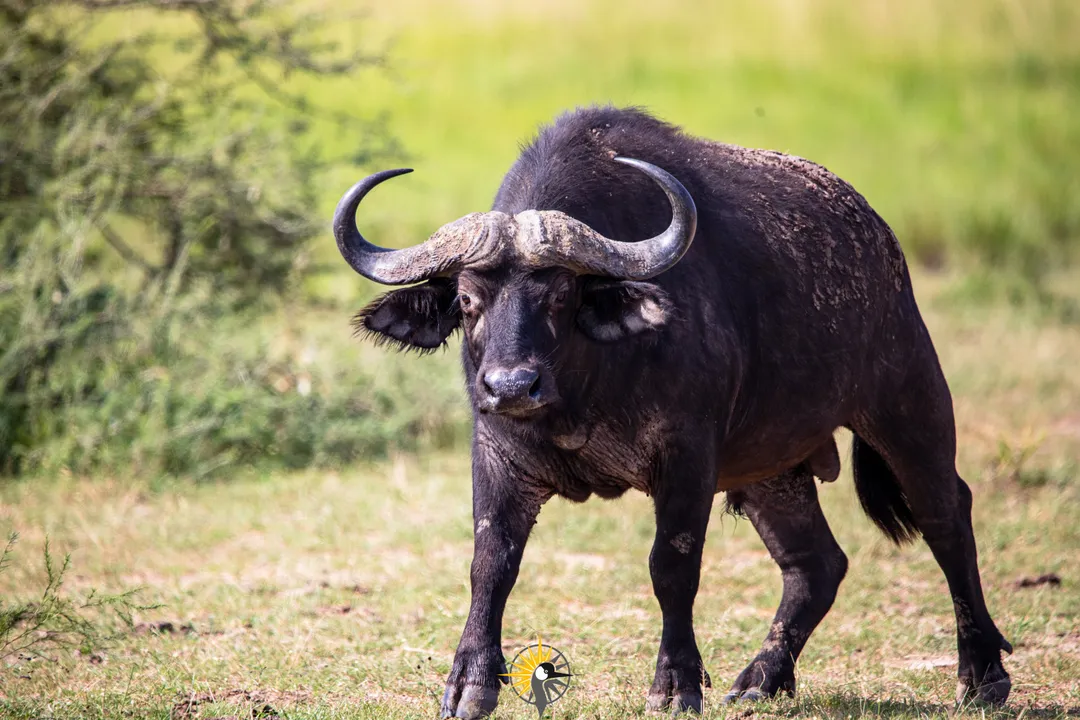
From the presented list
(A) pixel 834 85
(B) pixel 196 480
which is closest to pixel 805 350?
(B) pixel 196 480

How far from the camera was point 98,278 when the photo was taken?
10297 mm

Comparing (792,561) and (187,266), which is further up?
(187,266)

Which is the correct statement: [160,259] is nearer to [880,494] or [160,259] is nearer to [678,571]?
[880,494]

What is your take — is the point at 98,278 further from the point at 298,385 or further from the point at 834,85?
the point at 834,85

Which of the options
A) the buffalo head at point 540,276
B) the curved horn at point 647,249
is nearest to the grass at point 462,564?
the buffalo head at point 540,276

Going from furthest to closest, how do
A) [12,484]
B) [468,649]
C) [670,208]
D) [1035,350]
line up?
[1035,350], [12,484], [670,208], [468,649]

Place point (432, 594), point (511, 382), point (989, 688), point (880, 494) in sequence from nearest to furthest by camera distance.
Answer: point (511, 382) < point (989, 688) < point (880, 494) < point (432, 594)

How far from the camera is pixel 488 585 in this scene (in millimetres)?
4992

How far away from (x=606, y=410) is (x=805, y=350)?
975 mm

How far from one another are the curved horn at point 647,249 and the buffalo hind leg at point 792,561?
1568 mm

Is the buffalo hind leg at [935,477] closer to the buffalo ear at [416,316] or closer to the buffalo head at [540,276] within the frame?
the buffalo head at [540,276]

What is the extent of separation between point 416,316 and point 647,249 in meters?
0.91

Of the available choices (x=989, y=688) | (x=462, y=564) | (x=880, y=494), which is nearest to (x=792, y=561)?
(x=880, y=494)

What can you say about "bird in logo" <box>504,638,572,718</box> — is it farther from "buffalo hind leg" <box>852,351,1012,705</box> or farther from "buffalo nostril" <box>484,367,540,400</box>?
"buffalo hind leg" <box>852,351,1012,705</box>
